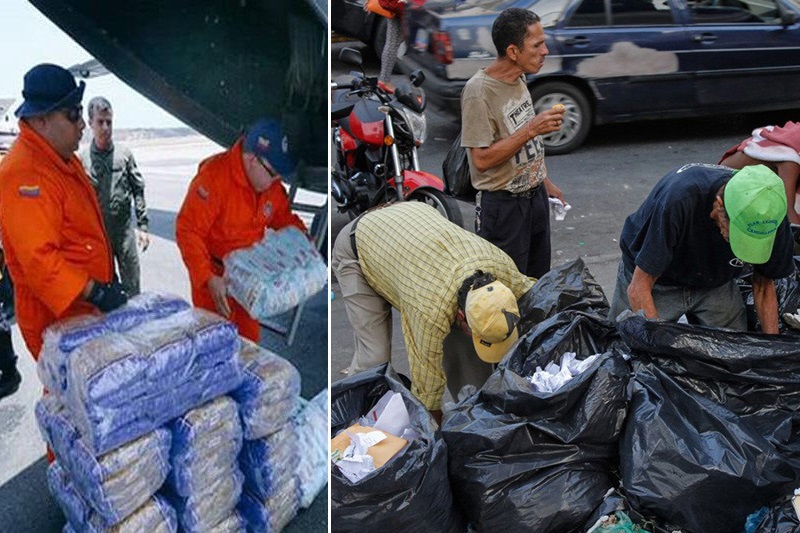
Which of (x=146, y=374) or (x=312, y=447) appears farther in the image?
(x=312, y=447)

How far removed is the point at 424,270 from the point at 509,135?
2.88 ft

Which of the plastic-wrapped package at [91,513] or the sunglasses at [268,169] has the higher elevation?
the sunglasses at [268,169]

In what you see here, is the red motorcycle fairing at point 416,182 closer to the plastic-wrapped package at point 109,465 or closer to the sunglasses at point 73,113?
the plastic-wrapped package at point 109,465

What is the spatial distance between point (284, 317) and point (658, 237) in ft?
5.77

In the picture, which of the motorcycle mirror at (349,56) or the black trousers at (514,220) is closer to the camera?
the black trousers at (514,220)

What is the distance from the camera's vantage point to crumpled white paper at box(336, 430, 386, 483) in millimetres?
2719

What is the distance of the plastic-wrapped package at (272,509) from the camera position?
63.6 inches

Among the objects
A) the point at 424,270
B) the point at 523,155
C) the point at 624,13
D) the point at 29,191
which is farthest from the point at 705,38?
the point at 29,191

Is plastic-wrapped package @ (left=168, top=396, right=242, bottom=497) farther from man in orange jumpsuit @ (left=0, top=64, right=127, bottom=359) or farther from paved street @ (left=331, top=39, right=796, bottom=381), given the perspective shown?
paved street @ (left=331, top=39, right=796, bottom=381)

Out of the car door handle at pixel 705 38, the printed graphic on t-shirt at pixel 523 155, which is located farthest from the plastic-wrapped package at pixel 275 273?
the car door handle at pixel 705 38

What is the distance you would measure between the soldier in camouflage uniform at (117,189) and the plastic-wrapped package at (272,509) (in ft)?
1.44

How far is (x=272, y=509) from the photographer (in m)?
1.63

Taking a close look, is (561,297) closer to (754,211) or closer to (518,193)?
(518,193)

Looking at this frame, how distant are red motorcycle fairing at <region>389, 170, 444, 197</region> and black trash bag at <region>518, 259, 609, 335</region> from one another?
2.00 metres
